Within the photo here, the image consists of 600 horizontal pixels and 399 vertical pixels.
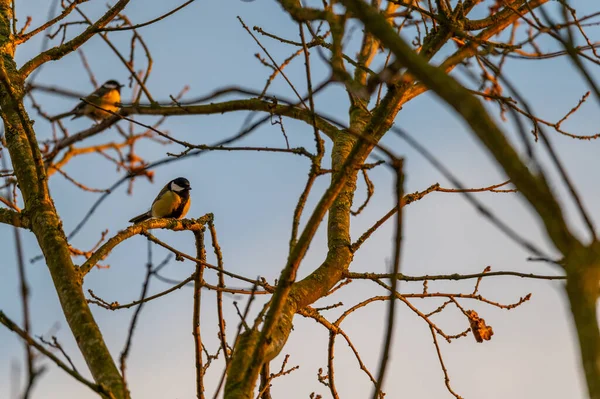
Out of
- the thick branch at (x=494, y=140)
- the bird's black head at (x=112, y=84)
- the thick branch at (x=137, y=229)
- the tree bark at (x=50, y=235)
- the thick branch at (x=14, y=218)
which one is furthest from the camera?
the bird's black head at (x=112, y=84)

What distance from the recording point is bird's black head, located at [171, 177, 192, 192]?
700 centimetres

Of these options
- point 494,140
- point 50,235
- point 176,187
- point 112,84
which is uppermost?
point 112,84

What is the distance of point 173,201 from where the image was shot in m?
6.69

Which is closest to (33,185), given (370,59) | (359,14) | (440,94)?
(359,14)

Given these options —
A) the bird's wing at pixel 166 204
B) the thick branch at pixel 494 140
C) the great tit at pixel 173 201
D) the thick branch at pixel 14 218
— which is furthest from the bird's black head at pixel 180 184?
the thick branch at pixel 494 140

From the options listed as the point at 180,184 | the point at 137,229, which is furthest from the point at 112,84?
the point at 137,229

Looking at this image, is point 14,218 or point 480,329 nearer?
point 14,218

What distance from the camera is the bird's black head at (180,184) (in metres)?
7.00

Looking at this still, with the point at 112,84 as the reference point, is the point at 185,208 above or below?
below

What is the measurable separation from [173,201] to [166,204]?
0.08 m

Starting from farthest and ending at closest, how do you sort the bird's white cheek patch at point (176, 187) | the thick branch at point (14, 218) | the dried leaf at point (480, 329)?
the bird's white cheek patch at point (176, 187) < the dried leaf at point (480, 329) < the thick branch at point (14, 218)

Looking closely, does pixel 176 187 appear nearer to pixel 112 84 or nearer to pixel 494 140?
pixel 112 84

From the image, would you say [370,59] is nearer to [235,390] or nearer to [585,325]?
[235,390]

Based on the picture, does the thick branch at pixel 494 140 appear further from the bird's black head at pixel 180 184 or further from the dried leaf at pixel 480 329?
the bird's black head at pixel 180 184
